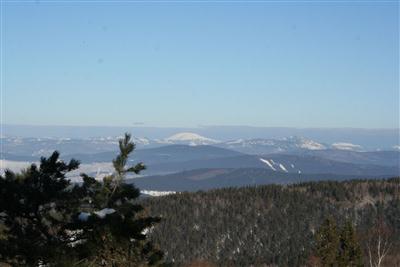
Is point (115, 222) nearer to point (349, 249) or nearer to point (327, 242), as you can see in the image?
point (349, 249)

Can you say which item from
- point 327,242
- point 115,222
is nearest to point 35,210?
point 115,222

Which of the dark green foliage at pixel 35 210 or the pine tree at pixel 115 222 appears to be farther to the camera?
the dark green foliage at pixel 35 210

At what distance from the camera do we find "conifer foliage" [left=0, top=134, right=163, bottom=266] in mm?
15406

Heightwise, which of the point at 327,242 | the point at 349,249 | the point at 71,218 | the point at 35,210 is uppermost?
the point at 35,210

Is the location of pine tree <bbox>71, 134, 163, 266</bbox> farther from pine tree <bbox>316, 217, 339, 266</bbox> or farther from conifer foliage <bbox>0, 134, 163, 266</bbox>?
pine tree <bbox>316, 217, 339, 266</bbox>

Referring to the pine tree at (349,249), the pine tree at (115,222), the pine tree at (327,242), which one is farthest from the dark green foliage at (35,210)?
the pine tree at (327,242)

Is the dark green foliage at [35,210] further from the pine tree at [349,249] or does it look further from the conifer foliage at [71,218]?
the pine tree at [349,249]

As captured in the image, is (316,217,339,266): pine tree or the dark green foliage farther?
(316,217,339,266): pine tree

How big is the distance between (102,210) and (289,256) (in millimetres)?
182520

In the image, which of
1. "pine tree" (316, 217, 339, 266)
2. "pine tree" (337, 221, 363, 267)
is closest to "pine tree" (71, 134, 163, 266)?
"pine tree" (337, 221, 363, 267)

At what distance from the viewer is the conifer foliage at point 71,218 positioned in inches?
607

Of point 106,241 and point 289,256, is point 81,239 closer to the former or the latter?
point 106,241

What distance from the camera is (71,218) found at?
16.1 metres

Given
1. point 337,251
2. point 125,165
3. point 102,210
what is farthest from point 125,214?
point 337,251
